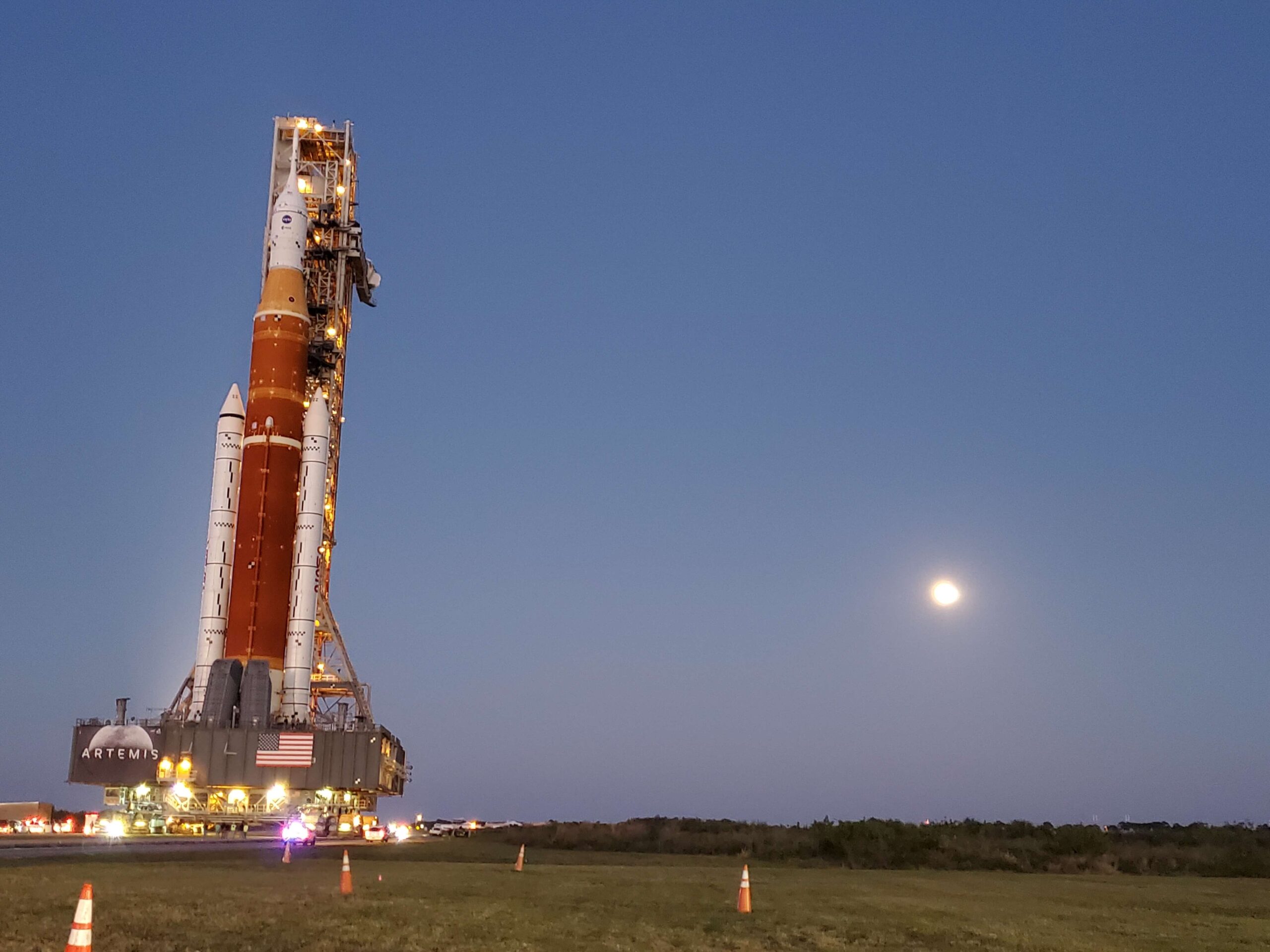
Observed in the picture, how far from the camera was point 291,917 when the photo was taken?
19.5 metres

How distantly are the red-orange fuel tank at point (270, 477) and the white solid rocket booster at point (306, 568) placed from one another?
0.54 meters

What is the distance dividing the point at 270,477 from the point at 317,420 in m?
4.54

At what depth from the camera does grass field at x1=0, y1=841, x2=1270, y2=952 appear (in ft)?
57.9

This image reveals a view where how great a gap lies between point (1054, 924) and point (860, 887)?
9.19 meters

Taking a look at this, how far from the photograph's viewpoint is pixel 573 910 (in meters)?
22.8

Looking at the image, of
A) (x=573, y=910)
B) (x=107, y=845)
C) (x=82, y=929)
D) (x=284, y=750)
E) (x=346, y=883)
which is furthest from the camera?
(x=284, y=750)

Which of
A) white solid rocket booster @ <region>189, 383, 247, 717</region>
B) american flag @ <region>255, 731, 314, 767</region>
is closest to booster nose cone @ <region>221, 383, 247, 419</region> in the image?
white solid rocket booster @ <region>189, 383, 247, 717</region>

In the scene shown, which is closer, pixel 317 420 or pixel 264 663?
pixel 264 663

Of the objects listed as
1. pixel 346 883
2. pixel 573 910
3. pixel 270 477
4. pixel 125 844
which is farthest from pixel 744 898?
pixel 270 477

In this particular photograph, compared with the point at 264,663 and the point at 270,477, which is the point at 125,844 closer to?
the point at 264,663

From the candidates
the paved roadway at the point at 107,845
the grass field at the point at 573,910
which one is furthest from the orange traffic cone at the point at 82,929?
the paved roadway at the point at 107,845

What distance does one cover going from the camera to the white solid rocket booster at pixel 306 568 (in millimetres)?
A: 72625

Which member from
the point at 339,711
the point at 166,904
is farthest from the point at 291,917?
the point at 339,711

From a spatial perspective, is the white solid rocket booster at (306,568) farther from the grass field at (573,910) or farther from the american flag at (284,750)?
the grass field at (573,910)
